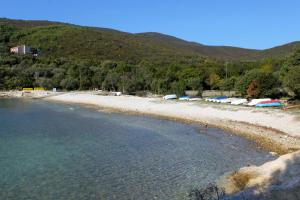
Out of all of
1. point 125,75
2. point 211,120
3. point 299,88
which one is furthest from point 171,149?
point 125,75

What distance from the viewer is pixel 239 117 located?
34.8m

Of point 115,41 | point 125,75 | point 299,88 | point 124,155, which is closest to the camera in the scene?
point 124,155

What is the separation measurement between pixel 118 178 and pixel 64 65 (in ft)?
298

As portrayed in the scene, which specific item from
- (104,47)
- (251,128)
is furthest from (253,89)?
(104,47)

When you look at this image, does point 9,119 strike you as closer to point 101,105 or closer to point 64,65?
point 101,105

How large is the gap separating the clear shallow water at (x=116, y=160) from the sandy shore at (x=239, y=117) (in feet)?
4.75

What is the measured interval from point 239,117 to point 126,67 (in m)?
56.5

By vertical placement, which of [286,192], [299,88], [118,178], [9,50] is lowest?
[118,178]

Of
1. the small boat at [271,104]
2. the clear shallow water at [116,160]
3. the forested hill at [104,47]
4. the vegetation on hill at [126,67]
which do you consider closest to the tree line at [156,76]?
the vegetation on hill at [126,67]

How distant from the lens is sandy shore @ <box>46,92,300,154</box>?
79.8ft

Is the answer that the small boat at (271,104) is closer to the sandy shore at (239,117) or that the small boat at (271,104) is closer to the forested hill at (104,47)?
the sandy shore at (239,117)

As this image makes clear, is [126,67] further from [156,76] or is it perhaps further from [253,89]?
[253,89]

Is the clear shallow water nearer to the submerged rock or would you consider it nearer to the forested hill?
the submerged rock

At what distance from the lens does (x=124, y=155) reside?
74.3 feet
